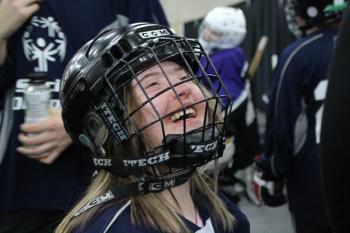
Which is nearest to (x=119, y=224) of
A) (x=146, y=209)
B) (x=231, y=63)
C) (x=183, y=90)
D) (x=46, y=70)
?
(x=146, y=209)

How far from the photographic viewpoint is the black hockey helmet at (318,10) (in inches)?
104

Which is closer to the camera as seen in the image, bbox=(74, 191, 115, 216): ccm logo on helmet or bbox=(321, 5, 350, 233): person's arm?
bbox=(321, 5, 350, 233): person's arm

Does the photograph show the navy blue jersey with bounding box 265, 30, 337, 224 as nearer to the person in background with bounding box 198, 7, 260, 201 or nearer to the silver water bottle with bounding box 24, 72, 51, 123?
the person in background with bounding box 198, 7, 260, 201

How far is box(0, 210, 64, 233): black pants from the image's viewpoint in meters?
1.68

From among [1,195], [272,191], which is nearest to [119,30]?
[1,195]

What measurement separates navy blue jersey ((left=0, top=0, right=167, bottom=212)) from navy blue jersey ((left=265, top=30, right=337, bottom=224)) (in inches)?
46.7

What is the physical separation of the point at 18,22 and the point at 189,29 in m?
5.29

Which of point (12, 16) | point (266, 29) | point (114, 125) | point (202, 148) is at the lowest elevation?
point (266, 29)

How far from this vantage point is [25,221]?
169 cm

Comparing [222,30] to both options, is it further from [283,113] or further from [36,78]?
[36,78]

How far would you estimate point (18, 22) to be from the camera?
1607 mm

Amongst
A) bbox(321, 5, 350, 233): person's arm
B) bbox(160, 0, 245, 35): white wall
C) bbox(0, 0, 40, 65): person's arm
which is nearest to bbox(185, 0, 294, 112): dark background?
bbox(160, 0, 245, 35): white wall

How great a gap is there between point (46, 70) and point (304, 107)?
148 cm

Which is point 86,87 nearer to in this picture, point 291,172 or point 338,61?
point 338,61
